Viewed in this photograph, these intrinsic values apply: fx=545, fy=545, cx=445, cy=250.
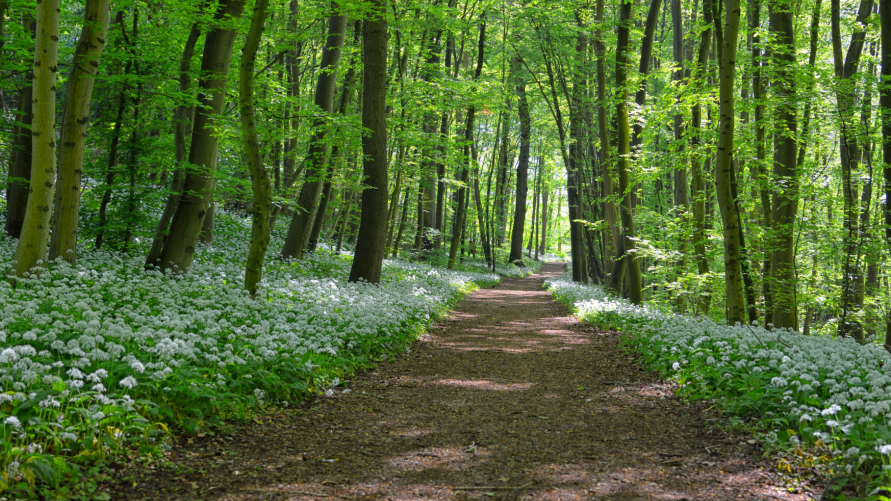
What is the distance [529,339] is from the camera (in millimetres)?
10523

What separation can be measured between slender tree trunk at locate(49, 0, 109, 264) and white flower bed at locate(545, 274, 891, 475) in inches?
355

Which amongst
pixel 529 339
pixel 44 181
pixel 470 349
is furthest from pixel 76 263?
pixel 529 339

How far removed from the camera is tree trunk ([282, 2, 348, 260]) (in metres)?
13.3

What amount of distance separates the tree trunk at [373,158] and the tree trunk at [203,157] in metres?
3.02

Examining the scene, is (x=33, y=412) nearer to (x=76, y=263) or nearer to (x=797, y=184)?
(x=76, y=263)

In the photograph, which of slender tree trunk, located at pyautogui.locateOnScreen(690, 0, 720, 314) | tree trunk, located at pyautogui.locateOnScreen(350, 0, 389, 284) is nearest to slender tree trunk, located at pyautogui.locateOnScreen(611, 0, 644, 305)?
slender tree trunk, located at pyautogui.locateOnScreen(690, 0, 720, 314)

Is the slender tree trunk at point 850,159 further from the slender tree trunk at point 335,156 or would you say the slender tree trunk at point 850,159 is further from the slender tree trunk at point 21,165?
the slender tree trunk at point 21,165

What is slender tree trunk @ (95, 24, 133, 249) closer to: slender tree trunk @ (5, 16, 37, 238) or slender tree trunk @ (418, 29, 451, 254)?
slender tree trunk @ (5, 16, 37, 238)

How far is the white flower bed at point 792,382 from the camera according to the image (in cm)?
374

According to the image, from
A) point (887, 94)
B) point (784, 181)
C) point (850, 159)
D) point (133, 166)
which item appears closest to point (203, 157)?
point (133, 166)

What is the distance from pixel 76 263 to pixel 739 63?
15.4 metres

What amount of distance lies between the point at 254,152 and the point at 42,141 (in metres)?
2.68

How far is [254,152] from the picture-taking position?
7879 millimetres

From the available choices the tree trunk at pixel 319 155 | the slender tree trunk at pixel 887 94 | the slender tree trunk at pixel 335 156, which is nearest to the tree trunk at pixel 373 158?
the slender tree trunk at pixel 335 156
